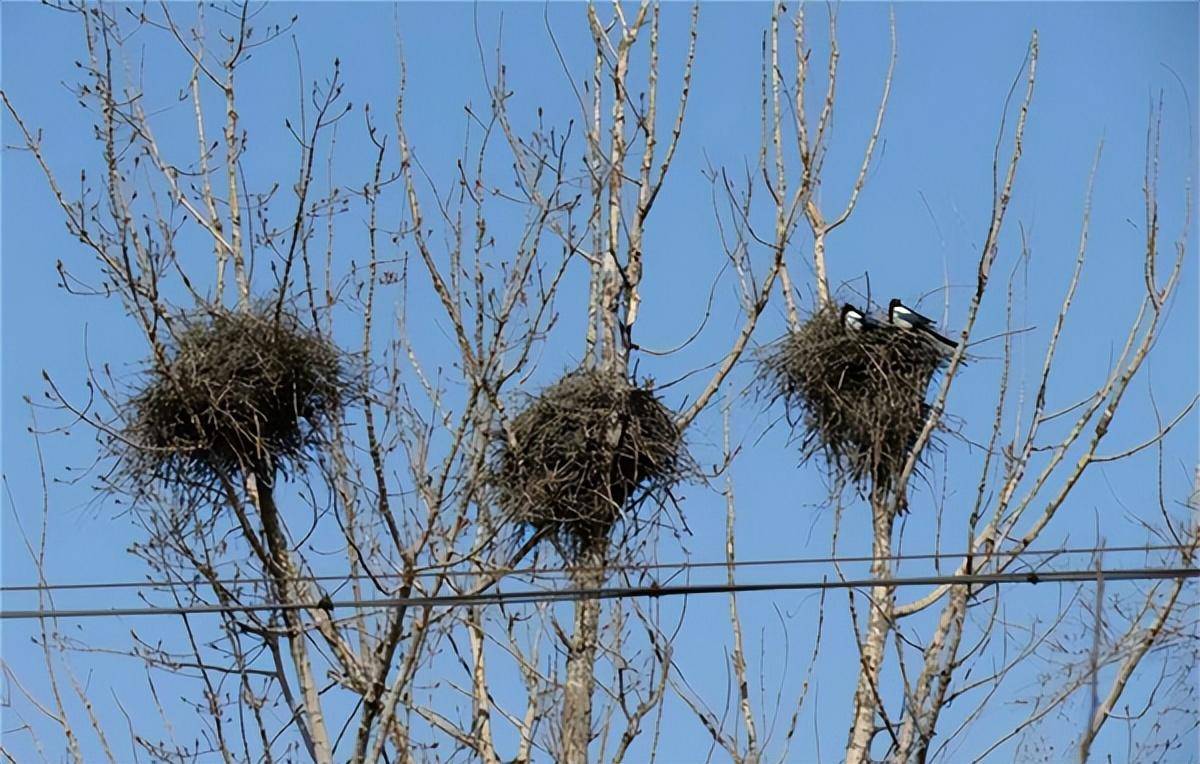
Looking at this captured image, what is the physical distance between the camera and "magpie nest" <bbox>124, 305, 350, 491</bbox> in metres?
6.97

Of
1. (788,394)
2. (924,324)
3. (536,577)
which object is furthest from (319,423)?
(924,324)

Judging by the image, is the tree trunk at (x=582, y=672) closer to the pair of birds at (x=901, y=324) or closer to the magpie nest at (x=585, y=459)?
the magpie nest at (x=585, y=459)

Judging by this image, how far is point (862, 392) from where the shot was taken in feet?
25.9

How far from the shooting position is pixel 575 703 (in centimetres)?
729

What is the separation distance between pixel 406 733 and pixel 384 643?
46 cm

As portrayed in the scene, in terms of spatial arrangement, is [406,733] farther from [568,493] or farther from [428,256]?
[428,256]

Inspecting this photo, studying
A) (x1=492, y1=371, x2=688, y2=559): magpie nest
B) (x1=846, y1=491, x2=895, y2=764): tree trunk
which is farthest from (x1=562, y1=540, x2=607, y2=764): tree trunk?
(x1=846, y1=491, x2=895, y2=764): tree trunk

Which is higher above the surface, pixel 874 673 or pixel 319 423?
pixel 319 423

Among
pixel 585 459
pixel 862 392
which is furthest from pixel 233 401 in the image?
pixel 862 392

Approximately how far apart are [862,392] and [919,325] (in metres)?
0.44

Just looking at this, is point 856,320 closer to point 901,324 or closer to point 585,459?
point 901,324

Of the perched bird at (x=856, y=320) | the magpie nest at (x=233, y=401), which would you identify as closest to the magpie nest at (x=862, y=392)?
the perched bird at (x=856, y=320)

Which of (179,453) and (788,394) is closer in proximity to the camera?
(179,453)

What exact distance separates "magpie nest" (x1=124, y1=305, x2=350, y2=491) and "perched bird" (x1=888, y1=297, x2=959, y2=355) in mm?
2236
